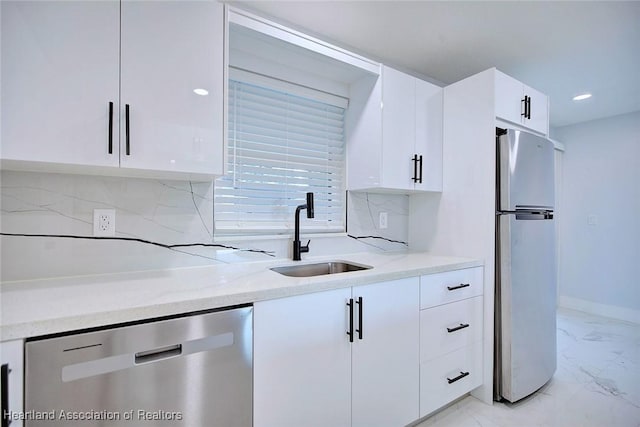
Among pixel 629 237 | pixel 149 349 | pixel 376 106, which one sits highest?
pixel 376 106

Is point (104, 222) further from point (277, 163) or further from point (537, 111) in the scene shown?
point (537, 111)

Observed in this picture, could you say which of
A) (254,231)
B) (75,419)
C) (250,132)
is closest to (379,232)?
(254,231)

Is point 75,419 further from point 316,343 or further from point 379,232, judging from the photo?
point 379,232

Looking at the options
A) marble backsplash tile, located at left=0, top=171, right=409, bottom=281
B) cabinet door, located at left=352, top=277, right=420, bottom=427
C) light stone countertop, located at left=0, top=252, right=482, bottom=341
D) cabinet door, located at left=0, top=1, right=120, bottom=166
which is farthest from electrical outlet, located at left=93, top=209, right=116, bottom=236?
cabinet door, located at left=352, top=277, right=420, bottom=427

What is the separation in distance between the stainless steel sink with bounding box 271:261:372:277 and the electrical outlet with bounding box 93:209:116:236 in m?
0.83

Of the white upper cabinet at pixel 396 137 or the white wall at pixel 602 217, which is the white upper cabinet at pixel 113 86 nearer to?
the white upper cabinet at pixel 396 137

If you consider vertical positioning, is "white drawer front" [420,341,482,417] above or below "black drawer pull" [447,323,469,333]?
below

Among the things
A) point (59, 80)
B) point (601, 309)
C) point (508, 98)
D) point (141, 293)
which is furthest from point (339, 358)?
point (601, 309)

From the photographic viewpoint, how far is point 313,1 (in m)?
1.62

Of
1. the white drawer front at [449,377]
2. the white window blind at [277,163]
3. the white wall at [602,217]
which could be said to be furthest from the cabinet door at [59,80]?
the white wall at [602,217]

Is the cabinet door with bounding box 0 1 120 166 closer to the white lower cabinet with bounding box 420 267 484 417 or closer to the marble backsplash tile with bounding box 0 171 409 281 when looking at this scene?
the marble backsplash tile with bounding box 0 171 409 281

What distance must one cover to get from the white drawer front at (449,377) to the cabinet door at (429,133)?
1102 millimetres

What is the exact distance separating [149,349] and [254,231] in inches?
37.2

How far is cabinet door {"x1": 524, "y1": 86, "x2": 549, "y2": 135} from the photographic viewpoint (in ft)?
6.99
